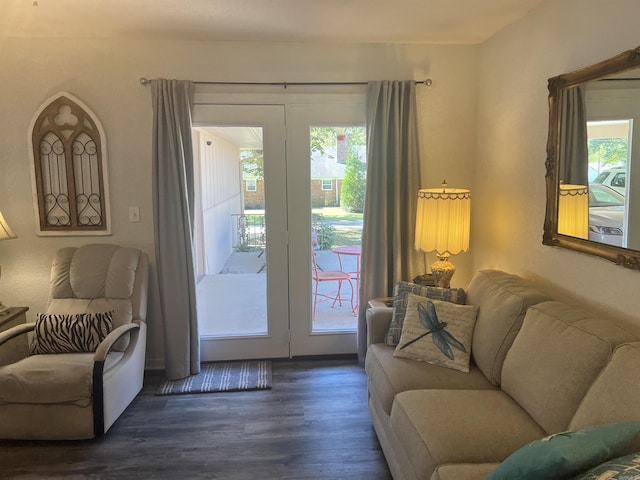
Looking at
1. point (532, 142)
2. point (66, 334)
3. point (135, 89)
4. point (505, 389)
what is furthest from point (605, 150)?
point (66, 334)

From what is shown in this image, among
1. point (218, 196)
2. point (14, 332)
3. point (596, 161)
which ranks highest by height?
point (596, 161)

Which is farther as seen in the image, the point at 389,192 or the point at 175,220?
the point at 389,192

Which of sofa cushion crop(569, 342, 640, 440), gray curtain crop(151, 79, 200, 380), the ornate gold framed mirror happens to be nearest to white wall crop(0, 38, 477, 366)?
gray curtain crop(151, 79, 200, 380)

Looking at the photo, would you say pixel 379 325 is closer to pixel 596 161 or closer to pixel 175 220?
pixel 596 161

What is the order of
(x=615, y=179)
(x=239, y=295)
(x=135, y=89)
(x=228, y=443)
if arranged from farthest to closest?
(x=239, y=295) → (x=135, y=89) → (x=228, y=443) → (x=615, y=179)

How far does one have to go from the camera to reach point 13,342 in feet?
9.43

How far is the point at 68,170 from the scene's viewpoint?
11.0 feet

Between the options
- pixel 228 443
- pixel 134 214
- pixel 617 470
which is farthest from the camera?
pixel 134 214

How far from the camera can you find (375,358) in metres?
2.62

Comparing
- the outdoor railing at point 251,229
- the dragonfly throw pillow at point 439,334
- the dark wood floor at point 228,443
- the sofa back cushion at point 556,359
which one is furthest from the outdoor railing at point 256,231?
the sofa back cushion at point 556,359

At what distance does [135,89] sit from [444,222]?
95.7 inches

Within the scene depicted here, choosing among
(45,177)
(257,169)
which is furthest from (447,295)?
(45,177)

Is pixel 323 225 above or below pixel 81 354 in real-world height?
above

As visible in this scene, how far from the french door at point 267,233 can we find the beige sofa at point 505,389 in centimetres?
124
